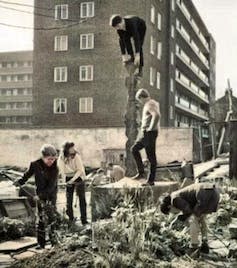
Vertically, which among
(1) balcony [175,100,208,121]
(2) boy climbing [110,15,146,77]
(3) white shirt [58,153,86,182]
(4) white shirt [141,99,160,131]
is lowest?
(3) white shirt [58,153,86,182]

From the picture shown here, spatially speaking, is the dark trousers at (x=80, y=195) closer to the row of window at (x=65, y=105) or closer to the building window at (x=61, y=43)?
the row of window at (x=65, y=105)

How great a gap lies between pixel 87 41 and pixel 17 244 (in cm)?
3507

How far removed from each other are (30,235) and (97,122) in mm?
31946

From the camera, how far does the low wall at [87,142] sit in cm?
3281

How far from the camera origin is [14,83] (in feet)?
315

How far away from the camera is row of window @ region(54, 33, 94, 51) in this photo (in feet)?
136

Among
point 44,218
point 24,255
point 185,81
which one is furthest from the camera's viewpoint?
point 185,81

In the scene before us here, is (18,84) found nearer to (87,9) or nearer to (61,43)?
(61,43)

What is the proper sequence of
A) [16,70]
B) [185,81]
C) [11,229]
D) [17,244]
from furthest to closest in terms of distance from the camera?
[16,70], [185,81], [11,229], [17,244]

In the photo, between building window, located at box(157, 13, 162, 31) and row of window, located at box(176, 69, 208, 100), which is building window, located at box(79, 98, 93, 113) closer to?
building window, located at box(157, 13, 162, 31)

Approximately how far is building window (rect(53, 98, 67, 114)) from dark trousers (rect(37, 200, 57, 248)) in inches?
1365

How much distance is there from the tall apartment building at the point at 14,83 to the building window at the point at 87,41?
49.7 meters

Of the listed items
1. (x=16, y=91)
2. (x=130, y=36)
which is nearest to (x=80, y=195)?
(x=130, y=36)

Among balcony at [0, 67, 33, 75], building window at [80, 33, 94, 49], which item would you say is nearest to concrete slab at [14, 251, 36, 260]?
building window at [80, 33, 94, 49]
